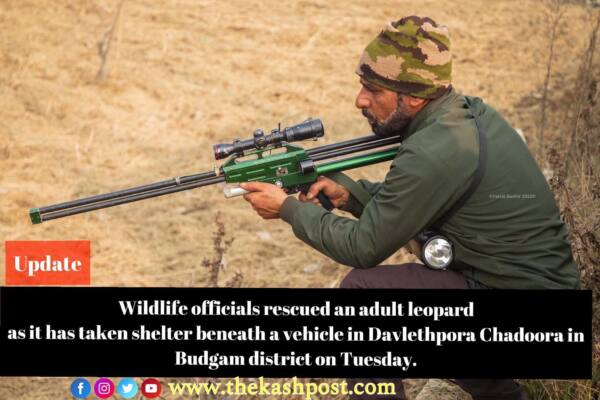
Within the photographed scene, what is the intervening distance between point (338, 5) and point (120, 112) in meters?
4.00

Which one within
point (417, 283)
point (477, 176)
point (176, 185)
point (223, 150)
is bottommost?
point (417, 283)

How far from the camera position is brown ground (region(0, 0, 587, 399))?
6.77 metres

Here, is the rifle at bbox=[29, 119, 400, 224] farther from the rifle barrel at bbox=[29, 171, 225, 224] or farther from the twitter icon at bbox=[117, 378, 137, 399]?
the twitter icon at bbox=[117, 378, 137, 399]

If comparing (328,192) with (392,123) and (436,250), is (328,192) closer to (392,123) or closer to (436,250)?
(392,123)

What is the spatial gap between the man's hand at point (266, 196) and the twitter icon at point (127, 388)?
1.51m

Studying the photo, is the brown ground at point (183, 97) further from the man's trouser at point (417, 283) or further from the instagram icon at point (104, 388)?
the man's trouser at point (417, 283)

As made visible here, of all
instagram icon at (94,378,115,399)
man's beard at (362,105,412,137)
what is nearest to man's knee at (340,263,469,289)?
man's beard at (362,105,412,137)

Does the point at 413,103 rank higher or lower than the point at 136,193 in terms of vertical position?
higher

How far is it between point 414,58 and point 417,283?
3.42 ft

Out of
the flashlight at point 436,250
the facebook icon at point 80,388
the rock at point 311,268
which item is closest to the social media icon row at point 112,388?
the facebook icon at point 80,388

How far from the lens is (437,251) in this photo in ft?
12.2

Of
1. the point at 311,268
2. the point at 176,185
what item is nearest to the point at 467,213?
the point at 176,185

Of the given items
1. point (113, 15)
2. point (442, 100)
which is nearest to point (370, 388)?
point (442, 100)

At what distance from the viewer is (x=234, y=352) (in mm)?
4059
